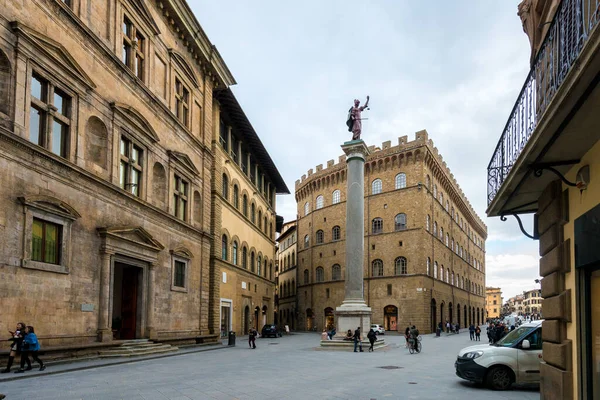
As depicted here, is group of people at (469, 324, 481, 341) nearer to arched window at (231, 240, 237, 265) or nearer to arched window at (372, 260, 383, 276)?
arched window at (372, 260, 383, 276)

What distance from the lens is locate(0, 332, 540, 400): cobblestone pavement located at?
12.5 m

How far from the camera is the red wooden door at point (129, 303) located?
24.2 metres

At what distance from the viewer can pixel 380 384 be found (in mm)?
14555

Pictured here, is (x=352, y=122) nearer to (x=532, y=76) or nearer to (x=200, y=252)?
(x=200, y=252)

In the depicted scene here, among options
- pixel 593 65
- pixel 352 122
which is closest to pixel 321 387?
pixel 593 65

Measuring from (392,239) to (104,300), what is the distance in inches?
1557

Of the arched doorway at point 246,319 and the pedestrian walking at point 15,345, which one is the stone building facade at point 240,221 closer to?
the arched doorway at point 246,319

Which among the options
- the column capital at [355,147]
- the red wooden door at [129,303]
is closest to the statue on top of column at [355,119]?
the column capital at [355,147]

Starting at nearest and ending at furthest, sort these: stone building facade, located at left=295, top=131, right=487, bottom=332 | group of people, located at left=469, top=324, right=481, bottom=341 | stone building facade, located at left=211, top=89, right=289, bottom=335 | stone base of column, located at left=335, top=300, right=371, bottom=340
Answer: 1. stone base of column, located at left=335, top=300, right=371, bottom=340
2. stone building facade, located at left=211, top=89, right=289, bottom=335
3. group of people, located at left=469, top=324, right=481, bottom=341
4. stone building facade, located at left=295, top=131, right=487, bottom=332

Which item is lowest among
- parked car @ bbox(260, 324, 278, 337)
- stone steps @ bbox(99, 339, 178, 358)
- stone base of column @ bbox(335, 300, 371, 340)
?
parked car @ bbox(260, 324, 278, 337)

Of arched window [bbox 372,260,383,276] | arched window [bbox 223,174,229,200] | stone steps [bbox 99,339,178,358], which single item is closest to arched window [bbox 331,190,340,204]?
arched window [bbox 372,260,383,276]

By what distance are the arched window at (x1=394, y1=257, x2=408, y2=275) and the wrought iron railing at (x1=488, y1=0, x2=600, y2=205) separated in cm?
4568

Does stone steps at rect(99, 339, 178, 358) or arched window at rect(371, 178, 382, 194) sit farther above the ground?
arched window at rect(371, 178, 382, 194)

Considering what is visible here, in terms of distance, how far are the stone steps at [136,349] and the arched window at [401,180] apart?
3658 centimetres
